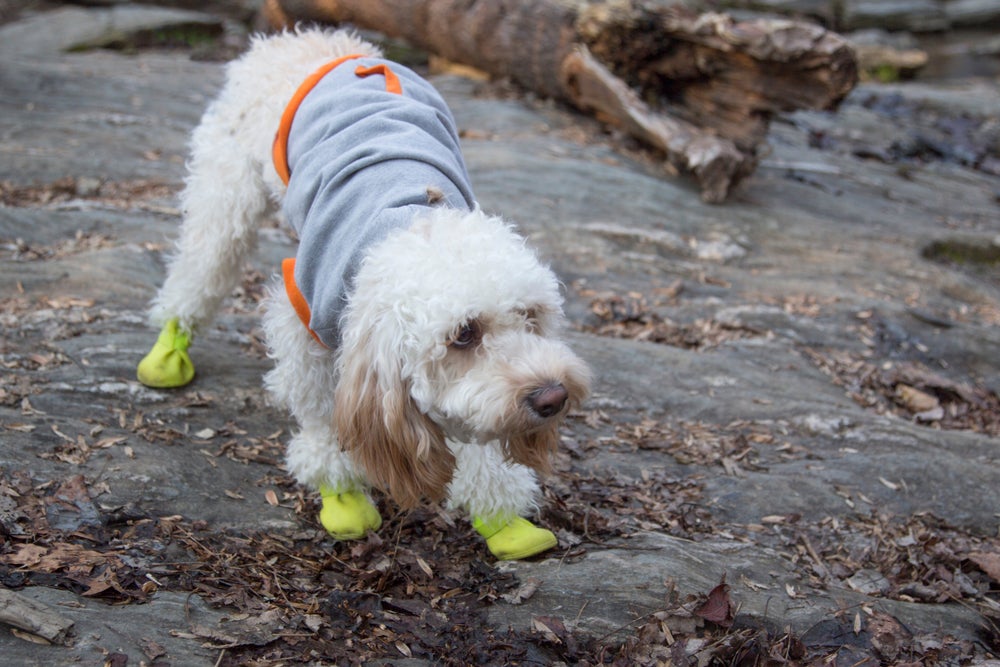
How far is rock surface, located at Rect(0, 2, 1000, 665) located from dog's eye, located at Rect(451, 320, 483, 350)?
1.03 m

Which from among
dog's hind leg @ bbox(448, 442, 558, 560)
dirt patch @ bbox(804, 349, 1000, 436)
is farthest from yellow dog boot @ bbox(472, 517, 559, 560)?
dirt patch @ bbox(804, 349, 1000, 436)

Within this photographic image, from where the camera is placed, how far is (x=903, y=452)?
185 inches

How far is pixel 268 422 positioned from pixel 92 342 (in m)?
1.09

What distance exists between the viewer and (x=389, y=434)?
10.2ft

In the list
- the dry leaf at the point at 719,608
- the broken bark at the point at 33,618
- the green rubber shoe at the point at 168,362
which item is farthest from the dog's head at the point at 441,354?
the green rubber shoe at the point at 168,362

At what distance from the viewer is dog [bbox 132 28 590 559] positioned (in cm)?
304

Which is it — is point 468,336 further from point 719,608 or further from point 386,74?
point 386,74

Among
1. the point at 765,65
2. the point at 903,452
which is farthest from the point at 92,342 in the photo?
the point at 765,65

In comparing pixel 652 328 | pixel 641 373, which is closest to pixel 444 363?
pixel 641 373

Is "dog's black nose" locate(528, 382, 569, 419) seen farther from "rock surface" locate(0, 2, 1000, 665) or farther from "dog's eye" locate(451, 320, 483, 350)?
"rock surface" locate(0, 2, 1000, 665)

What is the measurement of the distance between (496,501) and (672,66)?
19.3ft

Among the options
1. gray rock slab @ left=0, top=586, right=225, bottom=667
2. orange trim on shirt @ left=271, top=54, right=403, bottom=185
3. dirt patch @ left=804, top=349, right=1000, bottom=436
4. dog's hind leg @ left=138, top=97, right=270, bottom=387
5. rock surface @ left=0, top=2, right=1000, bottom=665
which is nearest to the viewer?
gray rock slab @ left=0, top=586, right=225, bottom=667

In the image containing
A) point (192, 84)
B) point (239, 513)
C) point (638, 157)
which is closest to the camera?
point (239, 513)

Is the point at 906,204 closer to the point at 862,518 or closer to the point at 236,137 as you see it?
the point at 862,518
